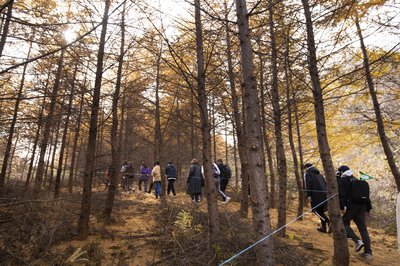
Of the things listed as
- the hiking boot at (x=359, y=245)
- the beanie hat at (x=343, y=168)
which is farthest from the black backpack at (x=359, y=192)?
the hiking boot at (x=359, y=245)

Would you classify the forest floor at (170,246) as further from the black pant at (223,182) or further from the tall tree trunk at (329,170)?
the black pant at (223,182)

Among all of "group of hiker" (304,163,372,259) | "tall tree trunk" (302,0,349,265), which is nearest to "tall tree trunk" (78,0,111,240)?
"tall tree trunk" (302,0,349,265)

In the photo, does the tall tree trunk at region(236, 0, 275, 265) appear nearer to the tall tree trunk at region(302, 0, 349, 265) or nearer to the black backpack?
the tall tree trunk at region(302, 0, 349, 265)

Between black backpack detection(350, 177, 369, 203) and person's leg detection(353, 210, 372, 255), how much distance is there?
282 millimetres

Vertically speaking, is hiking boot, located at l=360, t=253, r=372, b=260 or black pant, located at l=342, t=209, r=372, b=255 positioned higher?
black pant, located at l=342, t=209, r=372, b=255

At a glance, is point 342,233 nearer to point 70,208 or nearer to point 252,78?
point 252,78

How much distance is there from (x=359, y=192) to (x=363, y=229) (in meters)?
0.78

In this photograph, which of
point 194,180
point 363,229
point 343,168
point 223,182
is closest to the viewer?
point 363,229

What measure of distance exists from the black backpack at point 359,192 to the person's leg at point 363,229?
0.92 ft

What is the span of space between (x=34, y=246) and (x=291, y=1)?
667 centimetres

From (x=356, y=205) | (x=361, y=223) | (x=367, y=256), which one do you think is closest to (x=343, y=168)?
(x=356, y=205)

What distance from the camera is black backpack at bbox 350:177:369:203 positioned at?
5570 millimetres

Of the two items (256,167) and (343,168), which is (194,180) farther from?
(256,167)

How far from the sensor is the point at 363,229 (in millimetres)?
5516
